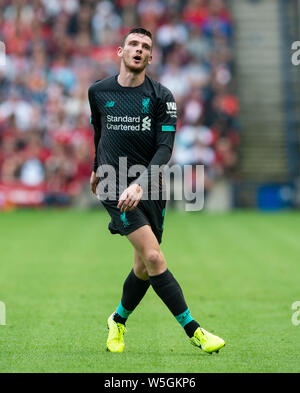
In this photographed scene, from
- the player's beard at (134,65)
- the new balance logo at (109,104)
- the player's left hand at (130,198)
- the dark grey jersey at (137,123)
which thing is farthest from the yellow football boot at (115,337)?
the player's beard at (134,65)

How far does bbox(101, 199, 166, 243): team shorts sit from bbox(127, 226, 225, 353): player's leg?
6 centimetres

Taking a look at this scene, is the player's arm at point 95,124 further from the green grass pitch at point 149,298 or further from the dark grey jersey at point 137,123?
the green grass pitch at point 149,298

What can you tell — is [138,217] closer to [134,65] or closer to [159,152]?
[159,152]

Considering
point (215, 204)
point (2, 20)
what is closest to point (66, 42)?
point (2, 20)

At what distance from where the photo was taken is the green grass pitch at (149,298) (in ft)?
21.0

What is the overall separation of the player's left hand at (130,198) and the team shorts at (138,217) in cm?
17

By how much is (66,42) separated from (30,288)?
16.4 metres

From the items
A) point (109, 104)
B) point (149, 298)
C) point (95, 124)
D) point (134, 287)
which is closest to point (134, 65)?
point (109, 104)

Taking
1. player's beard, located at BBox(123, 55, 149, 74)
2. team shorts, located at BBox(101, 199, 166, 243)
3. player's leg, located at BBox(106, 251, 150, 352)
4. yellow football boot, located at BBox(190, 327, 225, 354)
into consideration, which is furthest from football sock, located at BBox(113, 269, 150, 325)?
player's beard, located at BBox(123, 55, 149, 74)

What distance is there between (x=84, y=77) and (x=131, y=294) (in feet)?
57.8

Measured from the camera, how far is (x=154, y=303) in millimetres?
9320

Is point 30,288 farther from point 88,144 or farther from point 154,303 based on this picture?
point 88,144

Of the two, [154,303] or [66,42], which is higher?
[66,42]
